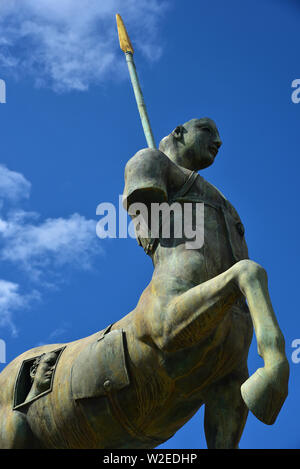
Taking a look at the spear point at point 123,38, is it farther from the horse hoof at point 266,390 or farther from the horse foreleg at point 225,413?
the horse hoof at point 266,390

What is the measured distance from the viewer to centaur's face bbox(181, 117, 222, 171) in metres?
8.65

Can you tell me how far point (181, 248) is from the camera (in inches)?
303

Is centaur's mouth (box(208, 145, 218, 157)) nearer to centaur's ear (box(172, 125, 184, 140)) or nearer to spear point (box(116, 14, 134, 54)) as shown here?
centaur's ear (box(172, 125, 184, 140))

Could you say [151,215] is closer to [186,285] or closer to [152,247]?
[152,247]

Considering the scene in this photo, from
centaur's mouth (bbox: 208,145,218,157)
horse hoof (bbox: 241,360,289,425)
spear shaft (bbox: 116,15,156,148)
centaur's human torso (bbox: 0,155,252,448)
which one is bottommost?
horse hoof (bbox: 241,360,289,425)

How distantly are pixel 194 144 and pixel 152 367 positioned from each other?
245 cm

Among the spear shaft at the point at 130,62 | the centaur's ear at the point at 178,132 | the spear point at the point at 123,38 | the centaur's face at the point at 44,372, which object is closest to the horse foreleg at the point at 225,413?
the centaur's face at the point at 44,372

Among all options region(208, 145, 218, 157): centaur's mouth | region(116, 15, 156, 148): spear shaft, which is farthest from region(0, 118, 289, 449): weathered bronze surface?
region(116, 15, 156, 148): spear shaft

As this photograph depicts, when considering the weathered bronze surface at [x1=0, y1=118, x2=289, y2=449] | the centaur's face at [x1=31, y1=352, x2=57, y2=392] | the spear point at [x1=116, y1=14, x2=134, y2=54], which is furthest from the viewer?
the spear point at [x1=116, y1=14, x2=134, y2=54]

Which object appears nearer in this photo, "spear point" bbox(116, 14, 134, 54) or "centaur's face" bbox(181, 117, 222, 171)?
"centaur's face" bbox(181, 117, 222, 171)

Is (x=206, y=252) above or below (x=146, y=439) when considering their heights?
above

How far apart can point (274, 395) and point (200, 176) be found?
2.73 m
